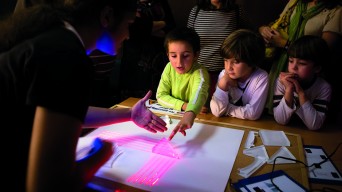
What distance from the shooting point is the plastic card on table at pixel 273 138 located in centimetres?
118

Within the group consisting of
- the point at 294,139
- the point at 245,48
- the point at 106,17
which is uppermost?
the point at 106,17

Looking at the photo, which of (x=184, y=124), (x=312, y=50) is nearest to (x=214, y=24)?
(x=312, y=50)

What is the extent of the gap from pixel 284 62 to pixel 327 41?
11.3 inches

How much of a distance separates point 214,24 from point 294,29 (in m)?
0.57

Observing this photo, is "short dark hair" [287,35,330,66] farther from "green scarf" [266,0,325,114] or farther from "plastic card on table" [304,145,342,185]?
"plastic card on table" [304,145,342,185]

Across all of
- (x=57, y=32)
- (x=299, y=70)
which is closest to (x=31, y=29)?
(x=57, y=32)

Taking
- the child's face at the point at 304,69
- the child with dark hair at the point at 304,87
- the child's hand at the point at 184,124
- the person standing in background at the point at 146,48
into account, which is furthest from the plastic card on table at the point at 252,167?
the person standing in background at the point at 146,48

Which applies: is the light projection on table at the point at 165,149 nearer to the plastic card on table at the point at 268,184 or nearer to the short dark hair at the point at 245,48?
the plastic card on table at the point at 268,184

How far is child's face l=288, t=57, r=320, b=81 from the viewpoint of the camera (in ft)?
4.83

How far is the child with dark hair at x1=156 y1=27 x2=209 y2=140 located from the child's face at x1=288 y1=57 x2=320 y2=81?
501mm

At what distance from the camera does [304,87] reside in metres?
1.50

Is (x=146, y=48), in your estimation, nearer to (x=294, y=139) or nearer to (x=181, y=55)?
(x=181, y=55)

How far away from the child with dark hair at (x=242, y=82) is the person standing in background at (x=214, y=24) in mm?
415

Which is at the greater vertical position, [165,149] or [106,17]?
[106,17]
